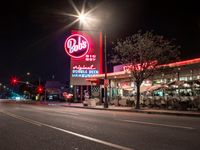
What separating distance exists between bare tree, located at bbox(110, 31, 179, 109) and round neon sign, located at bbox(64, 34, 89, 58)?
26760 mm

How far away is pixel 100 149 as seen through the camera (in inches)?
387

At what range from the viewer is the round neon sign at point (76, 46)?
209ft

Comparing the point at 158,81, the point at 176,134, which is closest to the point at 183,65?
the point at 158,81

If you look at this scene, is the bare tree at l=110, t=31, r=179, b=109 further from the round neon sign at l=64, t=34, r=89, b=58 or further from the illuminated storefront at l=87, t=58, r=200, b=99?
the round neon sign at l=64, t=34, r=89, b=58

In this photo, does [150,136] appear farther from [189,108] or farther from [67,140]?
[189,108]

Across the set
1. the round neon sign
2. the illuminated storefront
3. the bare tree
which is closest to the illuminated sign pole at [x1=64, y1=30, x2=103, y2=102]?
the round neon sign

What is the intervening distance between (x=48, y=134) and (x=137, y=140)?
3.60 m

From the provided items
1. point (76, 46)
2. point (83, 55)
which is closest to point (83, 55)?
point (83, 55)

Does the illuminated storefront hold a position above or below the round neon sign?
below

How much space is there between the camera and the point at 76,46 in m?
63.9

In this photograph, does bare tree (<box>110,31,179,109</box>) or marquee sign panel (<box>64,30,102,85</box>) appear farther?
marquee sign panel (<box>64,30,102,85</box>)

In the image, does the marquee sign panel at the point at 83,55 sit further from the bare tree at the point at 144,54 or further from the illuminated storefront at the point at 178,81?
the bare tree at the point at 144,54

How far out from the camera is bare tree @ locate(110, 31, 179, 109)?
1412 inches

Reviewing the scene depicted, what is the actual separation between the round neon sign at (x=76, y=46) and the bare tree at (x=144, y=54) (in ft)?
87.8
